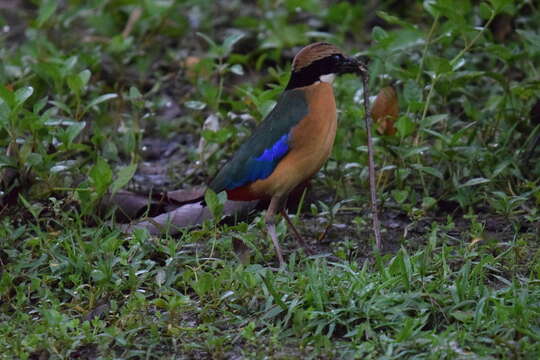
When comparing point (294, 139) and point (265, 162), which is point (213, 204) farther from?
point (294, 139)

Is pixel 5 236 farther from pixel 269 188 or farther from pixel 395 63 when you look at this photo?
A: pixel 395 63

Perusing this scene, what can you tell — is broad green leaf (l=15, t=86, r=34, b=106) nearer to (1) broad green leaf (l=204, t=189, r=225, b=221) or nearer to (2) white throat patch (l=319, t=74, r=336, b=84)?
(1) broad green leaf (l=204, t=189, r=225, b=221)

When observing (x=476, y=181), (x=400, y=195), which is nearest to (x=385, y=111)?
(x=400, y=195)

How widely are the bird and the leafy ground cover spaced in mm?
232

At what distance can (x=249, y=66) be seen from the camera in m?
7.77

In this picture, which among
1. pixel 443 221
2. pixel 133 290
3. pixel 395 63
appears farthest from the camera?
pixel 395 63

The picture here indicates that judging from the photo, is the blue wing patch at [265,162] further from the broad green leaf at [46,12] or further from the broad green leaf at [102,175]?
the broad green leaf at [46,12]

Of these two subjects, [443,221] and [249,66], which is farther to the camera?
[249,66]

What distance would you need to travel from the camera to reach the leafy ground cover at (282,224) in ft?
13.5

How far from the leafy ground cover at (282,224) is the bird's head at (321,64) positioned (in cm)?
62

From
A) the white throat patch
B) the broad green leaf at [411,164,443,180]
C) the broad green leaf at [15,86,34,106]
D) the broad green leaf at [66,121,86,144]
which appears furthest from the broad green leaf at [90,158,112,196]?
the broad green leaf at [411,164,443,180]

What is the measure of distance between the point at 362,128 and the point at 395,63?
0.94 meters

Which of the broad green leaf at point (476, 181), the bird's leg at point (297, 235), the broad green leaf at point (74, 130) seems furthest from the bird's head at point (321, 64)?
the broad green leaf at point (74, 130)

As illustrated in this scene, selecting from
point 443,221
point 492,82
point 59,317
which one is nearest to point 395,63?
point 492,82
